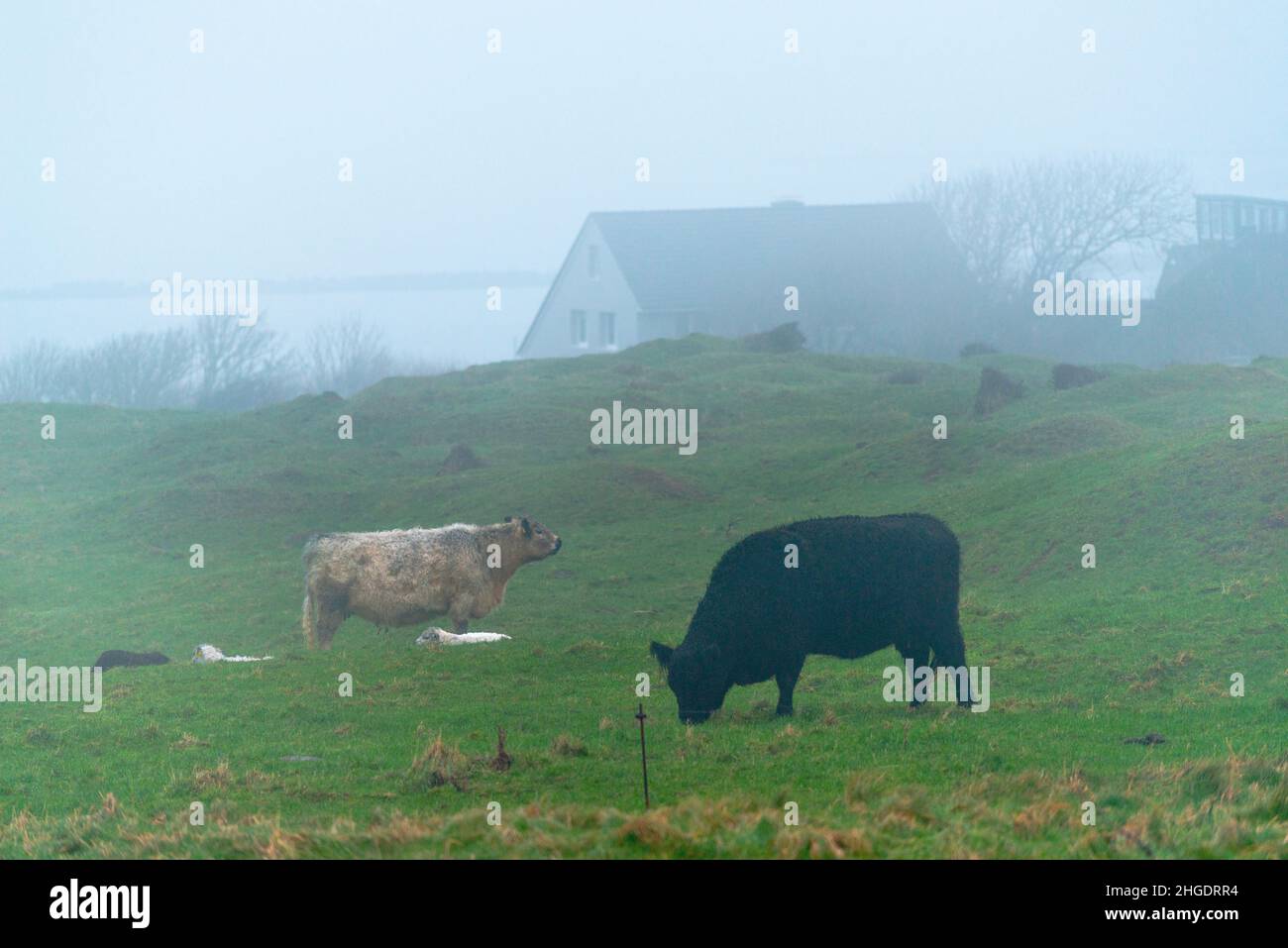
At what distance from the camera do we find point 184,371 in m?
77.1

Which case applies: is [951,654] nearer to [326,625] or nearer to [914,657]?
[914,657]

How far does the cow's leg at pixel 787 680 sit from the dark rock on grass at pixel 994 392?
1080 inches

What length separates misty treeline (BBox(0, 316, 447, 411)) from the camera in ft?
242

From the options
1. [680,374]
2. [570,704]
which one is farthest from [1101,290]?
[570,704]

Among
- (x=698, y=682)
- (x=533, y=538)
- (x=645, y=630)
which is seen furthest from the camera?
(x=533, y=538)

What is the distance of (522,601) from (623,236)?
46.5 m

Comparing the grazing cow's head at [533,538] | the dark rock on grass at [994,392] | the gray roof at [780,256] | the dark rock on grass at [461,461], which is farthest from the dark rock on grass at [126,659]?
the gray roof at [780,256]

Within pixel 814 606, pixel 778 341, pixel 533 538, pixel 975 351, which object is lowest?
pixel 814 606

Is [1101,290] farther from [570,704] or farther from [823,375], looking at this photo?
[570,704]

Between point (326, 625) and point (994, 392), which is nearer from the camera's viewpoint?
point (326, 625)

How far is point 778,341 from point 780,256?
1636 centimetres

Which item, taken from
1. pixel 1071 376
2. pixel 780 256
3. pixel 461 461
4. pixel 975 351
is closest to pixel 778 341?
pixel 975 351

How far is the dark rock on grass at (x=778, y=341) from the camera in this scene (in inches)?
2189
